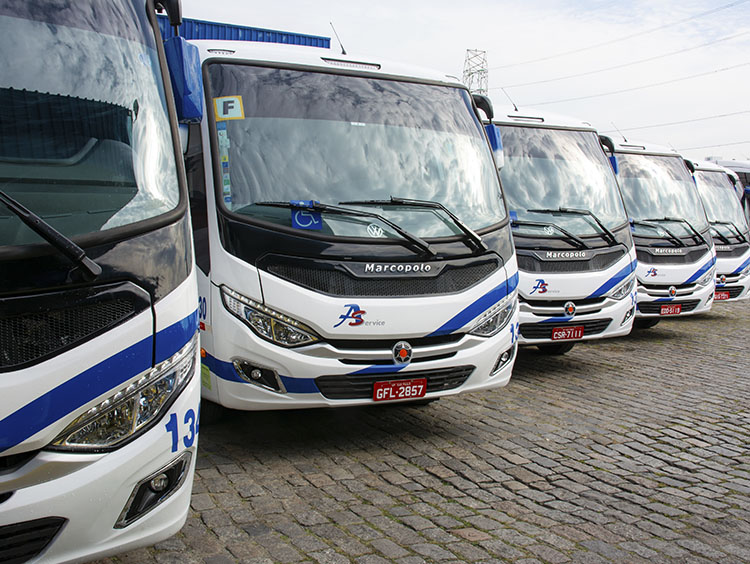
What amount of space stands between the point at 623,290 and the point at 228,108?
15.7 feet

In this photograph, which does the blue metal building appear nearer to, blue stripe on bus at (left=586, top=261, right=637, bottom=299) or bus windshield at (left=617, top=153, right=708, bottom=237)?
bus windshield at (left=617, top=153, right=708, bottom=237)

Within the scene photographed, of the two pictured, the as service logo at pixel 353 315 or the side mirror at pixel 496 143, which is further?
the side mirror at pixel 496 143

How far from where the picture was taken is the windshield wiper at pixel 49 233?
2.69 metres

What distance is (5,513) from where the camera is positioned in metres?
2.56

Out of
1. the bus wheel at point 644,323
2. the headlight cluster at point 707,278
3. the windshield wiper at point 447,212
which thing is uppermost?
the windshield wiper at point 447,212


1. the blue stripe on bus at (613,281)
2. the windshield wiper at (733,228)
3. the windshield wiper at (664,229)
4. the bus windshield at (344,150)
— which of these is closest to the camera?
the bus windshield at (344,150)

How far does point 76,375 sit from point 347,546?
5.59ft

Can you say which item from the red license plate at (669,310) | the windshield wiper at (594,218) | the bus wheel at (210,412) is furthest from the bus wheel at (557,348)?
the bus wheel at (210,412)

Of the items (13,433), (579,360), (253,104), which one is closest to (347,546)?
(13,433)

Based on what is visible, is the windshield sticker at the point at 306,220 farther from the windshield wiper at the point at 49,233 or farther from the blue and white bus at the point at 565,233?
the blue and white bus at the point at 565,233

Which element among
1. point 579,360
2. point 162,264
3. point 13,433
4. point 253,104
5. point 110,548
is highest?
point 253,104

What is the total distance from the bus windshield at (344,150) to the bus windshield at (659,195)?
5480 mm

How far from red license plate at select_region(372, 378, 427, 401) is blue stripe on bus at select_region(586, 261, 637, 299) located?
3.28 meters

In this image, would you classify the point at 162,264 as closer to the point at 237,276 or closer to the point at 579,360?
the point at 237,276
